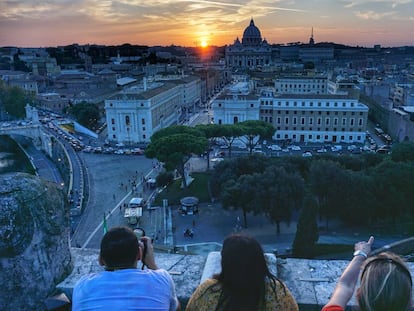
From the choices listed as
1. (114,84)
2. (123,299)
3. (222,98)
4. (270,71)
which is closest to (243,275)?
(123,299)

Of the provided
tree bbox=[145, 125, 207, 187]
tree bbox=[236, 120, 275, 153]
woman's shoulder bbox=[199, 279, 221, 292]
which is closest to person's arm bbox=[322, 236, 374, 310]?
woman's shoulder bbox=[199, 279, 221, 292]

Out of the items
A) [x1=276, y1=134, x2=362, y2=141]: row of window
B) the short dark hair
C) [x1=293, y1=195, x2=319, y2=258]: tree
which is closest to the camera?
the short dark hair

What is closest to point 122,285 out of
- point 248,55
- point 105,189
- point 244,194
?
point 244,194

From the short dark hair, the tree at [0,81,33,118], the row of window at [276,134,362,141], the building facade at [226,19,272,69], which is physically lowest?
the row of window at [276,134,362,141]

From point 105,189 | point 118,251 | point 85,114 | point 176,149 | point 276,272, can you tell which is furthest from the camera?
point 85,114

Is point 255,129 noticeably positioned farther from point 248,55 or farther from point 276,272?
point 248,55

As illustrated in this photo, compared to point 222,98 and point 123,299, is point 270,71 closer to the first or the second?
point 222,98

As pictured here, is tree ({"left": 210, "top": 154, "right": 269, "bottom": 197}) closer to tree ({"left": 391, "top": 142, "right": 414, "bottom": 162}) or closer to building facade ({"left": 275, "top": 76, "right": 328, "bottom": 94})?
tree ({"left": 391, "top": 142, "right": 414, "bottom": 162})
